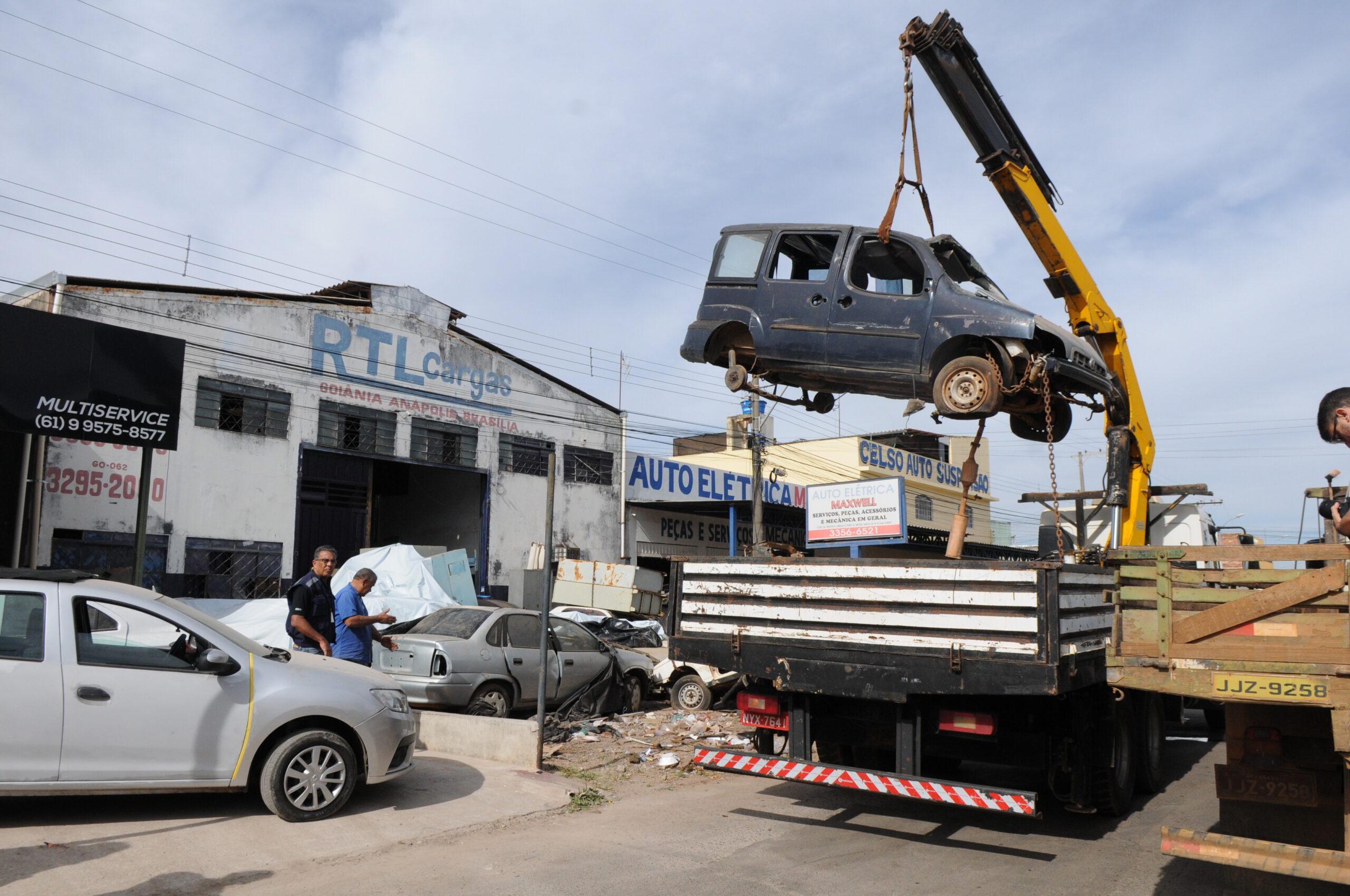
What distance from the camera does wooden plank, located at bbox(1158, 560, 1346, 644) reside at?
13.8ft

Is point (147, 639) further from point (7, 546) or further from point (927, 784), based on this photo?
point (7, 546)

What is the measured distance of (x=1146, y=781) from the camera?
25.9ft

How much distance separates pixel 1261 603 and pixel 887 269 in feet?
15.5

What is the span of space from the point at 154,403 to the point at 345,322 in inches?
393

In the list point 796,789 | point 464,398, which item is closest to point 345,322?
point 464,398

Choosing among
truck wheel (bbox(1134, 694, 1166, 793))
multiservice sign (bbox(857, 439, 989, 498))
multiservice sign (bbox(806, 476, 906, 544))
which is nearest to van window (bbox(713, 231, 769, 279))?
truck wheel (bbox(1134, 694, 1166, 793))

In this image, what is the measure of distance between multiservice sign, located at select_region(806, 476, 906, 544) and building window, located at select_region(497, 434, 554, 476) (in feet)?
27.5

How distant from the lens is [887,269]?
8359 mm

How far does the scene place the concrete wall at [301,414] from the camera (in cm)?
1809

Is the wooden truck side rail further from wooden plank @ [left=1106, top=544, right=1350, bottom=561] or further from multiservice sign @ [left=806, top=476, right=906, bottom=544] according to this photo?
multiservice sign @ [left=806, top=476, right=906, bottom=544]

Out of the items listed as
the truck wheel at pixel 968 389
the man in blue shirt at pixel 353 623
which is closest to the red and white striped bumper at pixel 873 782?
the truck wheel at pixel 968 389

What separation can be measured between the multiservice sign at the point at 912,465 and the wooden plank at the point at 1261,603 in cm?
2851

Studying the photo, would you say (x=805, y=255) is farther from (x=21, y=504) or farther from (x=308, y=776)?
(x=21, y=504)

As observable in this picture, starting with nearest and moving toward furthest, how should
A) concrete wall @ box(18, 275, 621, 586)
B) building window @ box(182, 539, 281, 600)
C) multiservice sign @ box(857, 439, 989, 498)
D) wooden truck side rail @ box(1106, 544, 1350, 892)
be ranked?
wooden truck side rail @ box(1106, 544, 1350, 892) → concrete wall @ box(18, 275, 621, 586) → building window @ box(182, 539, 281, 600) → multiservice sign @ box(857, 439, 989, 498)
